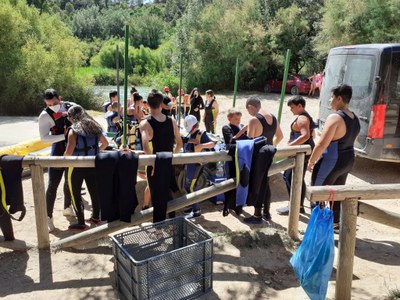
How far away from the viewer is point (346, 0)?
2120 cm

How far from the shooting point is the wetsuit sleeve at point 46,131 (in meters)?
4.61

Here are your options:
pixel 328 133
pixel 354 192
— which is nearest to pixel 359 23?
pixel 328 133

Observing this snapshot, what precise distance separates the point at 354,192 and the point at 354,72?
16.7ft

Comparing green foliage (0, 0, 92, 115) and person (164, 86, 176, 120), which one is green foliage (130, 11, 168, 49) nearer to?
green foliage (0, 0, 92, 115)

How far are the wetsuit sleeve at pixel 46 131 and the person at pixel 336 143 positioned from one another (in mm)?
3096

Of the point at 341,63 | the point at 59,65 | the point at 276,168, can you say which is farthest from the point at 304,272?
the point at 59,65

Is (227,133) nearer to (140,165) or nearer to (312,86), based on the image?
(140,165)

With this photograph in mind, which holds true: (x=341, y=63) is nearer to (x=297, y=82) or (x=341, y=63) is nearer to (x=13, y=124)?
(x=13, y=124)

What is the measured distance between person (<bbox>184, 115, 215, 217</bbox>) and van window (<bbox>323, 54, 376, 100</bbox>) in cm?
343

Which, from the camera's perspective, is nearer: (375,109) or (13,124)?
(375,109)

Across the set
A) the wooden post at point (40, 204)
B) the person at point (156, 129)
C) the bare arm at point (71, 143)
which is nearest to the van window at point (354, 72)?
the person at point (156, 129)

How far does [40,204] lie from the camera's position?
12.5 ft

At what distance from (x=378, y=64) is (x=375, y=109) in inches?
31.6

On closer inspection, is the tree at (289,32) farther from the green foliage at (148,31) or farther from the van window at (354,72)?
the green foliage at (148,31)
